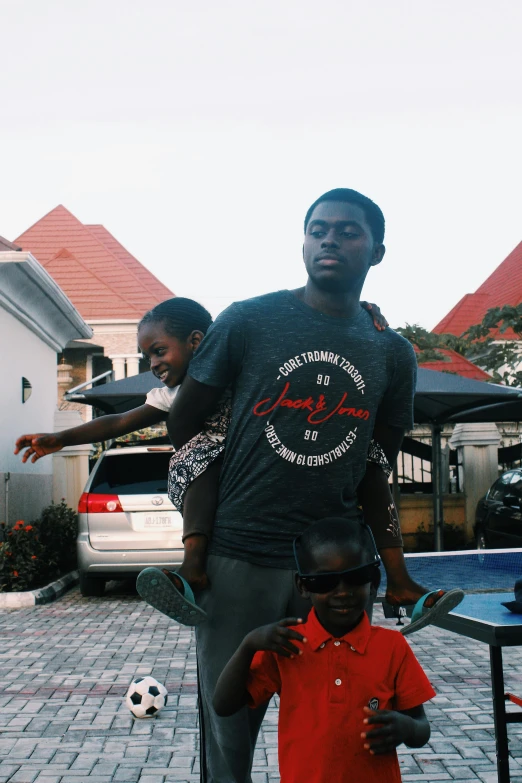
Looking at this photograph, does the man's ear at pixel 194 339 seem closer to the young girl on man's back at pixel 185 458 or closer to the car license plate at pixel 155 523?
the young girl on man's back at pixel 185 458

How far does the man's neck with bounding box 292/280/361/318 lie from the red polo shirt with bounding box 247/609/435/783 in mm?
884

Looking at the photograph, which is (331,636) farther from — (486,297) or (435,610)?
(486,297)

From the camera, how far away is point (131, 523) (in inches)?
428

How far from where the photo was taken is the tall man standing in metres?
2.59

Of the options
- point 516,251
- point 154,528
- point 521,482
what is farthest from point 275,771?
point 516,251

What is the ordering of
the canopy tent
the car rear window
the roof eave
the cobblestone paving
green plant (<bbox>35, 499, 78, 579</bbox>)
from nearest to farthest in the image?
the cobblestone paving < the car rear window < the canopy tent < green plant (<bbox>35, 499, 78, 579</bbox>) < the roof eave

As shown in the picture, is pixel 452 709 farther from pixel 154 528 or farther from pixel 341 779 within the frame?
pixel 154 528

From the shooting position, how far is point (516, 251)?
3803 centimetres

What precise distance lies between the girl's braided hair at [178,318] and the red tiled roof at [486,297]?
32.7 m

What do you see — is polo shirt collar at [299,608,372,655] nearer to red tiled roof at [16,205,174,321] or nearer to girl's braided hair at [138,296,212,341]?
girl's braided hair at [138,296,212,341]

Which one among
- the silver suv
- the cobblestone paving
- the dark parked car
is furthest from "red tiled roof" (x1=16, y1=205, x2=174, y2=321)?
the cobblestone paving

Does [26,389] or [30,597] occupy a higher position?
[26,389]

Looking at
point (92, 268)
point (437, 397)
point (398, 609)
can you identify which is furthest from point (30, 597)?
point (92, 268)

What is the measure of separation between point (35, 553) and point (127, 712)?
21.7 ft
